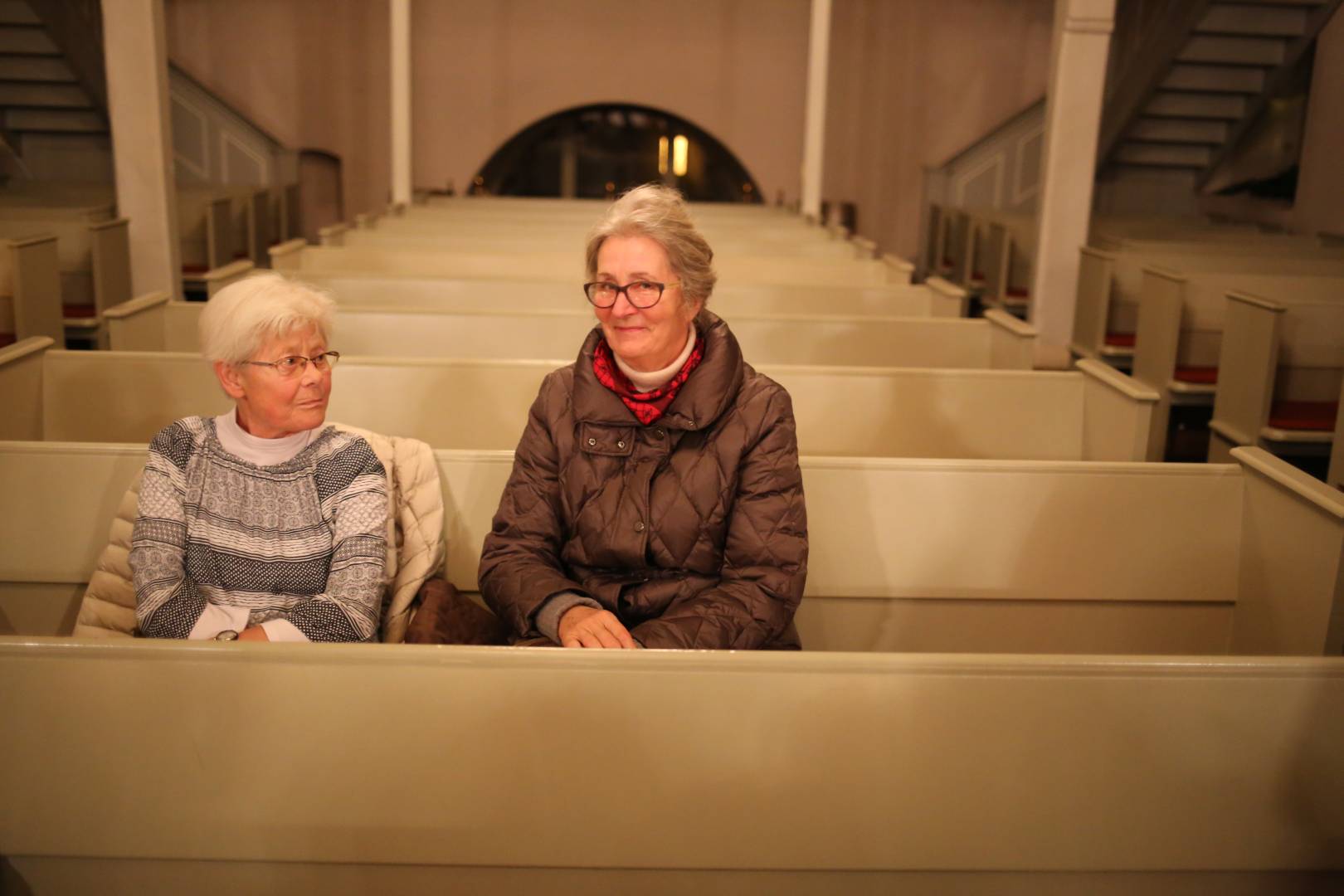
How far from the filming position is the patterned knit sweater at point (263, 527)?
6.66 feet

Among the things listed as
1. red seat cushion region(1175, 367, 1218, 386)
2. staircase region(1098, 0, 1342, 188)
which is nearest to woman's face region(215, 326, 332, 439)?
red seat cushion region(1175, 367, 1218, 386)

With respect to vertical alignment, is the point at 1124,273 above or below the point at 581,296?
above

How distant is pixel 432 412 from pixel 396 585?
3.68ft

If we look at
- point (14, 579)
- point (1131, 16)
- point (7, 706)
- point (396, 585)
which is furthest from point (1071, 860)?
point (1131, 16)

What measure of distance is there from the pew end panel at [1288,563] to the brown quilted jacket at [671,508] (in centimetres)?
94

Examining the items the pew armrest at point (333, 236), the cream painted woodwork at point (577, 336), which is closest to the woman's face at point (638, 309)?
the cream painted woodwork at point (577, 336)

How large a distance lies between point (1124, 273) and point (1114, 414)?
12.0ft

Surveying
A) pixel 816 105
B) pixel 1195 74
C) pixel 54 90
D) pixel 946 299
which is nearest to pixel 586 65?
pixel 816 105

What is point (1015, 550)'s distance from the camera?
8.38 feet

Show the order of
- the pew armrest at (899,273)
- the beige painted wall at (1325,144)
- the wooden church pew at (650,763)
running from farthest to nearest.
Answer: the beige painted wall at (1325,144), the pew armrest at (899,273), the wooden church pew at (650,763)

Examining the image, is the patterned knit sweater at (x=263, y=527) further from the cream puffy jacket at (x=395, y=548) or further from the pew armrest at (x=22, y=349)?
the pew armrest at (x=22, y=349)

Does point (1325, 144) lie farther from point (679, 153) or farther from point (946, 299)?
point (679, 153)

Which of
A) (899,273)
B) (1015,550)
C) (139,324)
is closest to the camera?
(1015,550)

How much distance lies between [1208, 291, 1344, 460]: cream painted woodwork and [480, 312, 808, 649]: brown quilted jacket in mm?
3052
